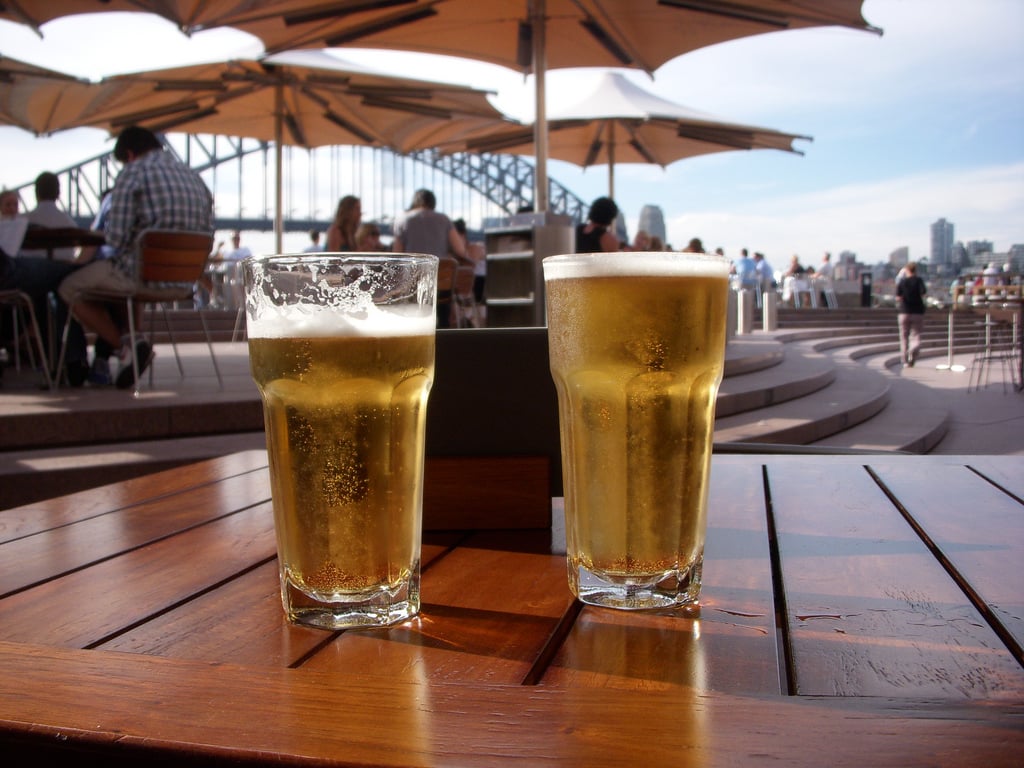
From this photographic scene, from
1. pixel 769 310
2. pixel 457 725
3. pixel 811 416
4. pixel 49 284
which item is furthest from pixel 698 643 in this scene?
pixel 769 310

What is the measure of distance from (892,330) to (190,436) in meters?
16.7

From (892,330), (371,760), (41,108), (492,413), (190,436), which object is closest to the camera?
(371,760)

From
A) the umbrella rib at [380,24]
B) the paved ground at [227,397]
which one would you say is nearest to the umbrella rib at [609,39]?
the umbrella rib at [380,24]

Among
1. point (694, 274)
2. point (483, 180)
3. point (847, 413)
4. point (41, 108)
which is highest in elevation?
point (483, 180)

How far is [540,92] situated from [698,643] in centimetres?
707

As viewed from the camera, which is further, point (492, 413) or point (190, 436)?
point (190, 436)

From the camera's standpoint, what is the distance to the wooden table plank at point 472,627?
0.48 m

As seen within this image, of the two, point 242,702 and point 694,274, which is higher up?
A: point 694,274

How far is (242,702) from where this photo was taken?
0.39 m

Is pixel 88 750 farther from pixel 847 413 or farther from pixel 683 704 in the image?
pixel 847 413

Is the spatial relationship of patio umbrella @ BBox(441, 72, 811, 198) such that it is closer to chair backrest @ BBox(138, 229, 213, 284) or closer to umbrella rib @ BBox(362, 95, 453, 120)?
umbrella rib @ BBox(362, 95, 453, 120)

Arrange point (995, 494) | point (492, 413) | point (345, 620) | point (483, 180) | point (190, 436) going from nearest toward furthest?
1. point (345, 620)
2. point (492, 413)
3. point (995, 494)
4. point (190, 436)
5. point (483, 180)

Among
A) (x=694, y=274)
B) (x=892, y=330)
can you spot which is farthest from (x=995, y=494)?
(x=892, y=330)

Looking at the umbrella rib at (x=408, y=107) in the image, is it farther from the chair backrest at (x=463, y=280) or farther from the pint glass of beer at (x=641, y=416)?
the pint glass of beer at (x=641, y=416)
